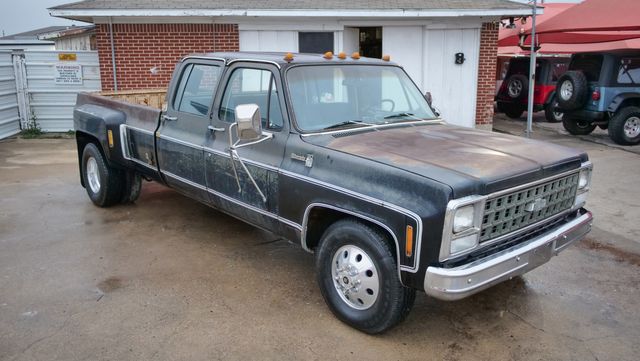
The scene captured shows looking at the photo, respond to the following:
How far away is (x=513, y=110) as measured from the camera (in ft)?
53.3

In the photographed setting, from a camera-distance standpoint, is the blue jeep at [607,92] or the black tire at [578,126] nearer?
the blue jeep at [607,92]

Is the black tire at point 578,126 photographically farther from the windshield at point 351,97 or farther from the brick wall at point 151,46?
the windshield at point 351,97

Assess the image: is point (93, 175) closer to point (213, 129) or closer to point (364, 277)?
point (213, 129)

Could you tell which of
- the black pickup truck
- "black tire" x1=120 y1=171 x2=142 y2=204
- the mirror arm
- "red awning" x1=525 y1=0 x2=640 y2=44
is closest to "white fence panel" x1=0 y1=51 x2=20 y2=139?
"black tire" x1=120 y1=171 x2=142 y2=204

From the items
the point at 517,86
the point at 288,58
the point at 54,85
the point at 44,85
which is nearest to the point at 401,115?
the point at 288,58

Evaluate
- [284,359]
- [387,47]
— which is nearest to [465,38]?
[387,47]

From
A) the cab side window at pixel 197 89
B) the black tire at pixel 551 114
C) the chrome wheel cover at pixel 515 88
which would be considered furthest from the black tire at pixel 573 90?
the cab side window at pixel 197 89

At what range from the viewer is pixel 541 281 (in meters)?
4.66

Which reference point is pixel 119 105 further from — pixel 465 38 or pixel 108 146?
pixel 465 38

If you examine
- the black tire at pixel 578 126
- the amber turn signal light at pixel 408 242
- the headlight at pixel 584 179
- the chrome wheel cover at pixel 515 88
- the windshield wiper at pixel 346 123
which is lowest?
the black tire at pixel 578 126

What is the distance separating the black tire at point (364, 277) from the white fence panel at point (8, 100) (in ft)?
33.5

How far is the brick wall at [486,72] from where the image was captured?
38.9 feet

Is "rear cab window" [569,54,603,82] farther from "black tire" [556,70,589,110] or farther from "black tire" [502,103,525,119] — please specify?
"black tire" [502,103,525,119]

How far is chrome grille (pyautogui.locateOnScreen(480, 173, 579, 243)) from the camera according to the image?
10.9 ft
